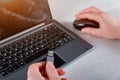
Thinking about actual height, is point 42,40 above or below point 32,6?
below

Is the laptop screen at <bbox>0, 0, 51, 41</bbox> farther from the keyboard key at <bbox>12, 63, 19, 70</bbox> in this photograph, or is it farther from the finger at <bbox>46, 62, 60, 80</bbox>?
the finger at <bbox>46, 62, 60, 80</bbox>

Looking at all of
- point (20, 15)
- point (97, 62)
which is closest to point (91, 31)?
point (97, 62)

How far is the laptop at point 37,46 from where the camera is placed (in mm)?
706

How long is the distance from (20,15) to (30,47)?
0.15 metres

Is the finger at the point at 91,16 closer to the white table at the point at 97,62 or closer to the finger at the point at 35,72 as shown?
the white table at the point at 97,62

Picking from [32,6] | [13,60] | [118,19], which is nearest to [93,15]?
[118,19]

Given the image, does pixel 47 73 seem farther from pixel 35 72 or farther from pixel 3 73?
pixel 3 73

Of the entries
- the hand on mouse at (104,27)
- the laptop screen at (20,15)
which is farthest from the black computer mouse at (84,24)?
the laptop screen at (20,15)

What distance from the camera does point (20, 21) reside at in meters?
0.87

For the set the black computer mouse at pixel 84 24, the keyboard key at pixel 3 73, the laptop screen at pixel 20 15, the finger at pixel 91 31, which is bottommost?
the keyboard key at pixel 3 73

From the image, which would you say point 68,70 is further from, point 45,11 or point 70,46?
point 45,11

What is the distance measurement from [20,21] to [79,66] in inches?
11.8

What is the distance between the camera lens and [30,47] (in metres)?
0.78

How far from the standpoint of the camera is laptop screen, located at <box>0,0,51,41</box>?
827mm
